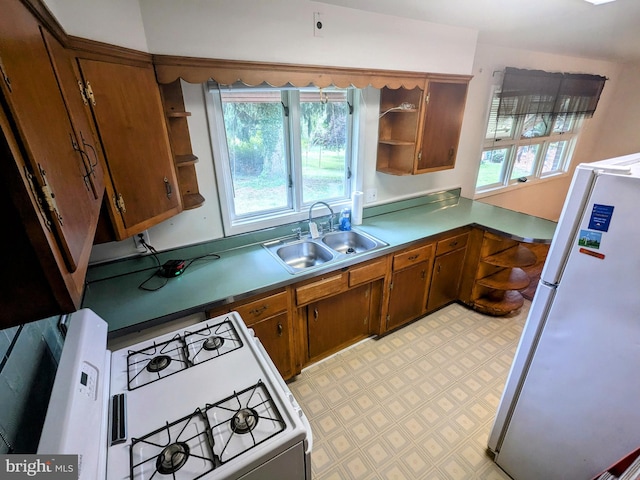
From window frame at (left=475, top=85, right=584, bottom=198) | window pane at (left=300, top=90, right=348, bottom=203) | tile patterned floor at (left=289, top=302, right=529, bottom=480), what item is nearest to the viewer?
tile patterned floor at (left=289, top=302, right=529, bottom=480)

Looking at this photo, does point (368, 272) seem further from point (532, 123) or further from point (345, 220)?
point (532, 123)

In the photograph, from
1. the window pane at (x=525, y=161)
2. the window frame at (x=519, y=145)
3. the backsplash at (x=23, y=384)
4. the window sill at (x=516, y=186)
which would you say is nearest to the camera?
the backsplash at (x=23, y=384)

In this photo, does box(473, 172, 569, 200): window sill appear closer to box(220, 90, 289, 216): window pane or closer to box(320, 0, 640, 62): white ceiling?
box(320, 0, 640, 62): white ceiling

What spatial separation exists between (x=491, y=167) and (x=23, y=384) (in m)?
4.23

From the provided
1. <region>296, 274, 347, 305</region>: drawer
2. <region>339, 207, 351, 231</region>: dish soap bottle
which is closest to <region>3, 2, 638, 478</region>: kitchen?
<region>339, 207, 351, 231</region>: dish soap bottle

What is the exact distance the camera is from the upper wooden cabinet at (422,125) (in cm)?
228

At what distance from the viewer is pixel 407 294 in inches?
96.5

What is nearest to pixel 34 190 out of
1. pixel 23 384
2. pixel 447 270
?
pixel 23 384

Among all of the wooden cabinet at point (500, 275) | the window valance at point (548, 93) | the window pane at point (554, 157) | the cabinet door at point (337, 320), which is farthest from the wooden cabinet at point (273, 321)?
the window pane at point (554, 157)

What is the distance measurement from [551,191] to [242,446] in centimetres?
561

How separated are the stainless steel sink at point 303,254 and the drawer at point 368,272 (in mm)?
253

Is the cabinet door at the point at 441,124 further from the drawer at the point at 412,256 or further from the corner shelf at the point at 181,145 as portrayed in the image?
the corner shelf at the point at 181,145

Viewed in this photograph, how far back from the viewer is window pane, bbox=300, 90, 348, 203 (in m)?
2.15

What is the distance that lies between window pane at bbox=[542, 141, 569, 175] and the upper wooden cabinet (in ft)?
9.18
